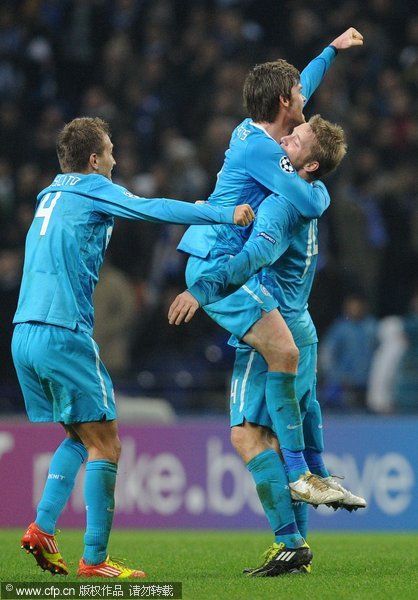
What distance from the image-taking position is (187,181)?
13.6 metres

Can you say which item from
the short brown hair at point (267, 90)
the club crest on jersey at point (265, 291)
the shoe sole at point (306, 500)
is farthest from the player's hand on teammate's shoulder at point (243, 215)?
the shoe sole at point (306, 500)

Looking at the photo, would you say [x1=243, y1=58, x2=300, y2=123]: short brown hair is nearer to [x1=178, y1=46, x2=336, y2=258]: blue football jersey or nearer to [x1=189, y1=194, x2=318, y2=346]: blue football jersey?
[x1=178, y1=46, x2=336, y2=258]: blue football jersey

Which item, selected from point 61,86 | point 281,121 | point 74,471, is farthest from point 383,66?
point 74,471

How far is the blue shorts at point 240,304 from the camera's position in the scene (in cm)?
627

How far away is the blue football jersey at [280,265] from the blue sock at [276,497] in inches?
26.5

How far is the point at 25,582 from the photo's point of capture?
562cm

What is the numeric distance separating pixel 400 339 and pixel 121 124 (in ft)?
15.1

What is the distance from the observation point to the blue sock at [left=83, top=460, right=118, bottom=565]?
231 inches

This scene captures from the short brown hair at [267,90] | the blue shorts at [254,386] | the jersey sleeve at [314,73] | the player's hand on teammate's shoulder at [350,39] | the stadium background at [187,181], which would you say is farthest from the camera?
the stadium background at [187,181]

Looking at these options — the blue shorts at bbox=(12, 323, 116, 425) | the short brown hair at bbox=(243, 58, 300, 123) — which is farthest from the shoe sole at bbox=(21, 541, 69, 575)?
the short brown hair at bbox=(243, 58, 300, 123)

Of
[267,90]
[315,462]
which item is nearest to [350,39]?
[267,90]

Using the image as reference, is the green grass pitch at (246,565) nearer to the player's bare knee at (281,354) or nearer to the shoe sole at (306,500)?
the shoe sole at (306,500)

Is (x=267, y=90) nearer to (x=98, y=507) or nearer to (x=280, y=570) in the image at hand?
(x=98, y=507)

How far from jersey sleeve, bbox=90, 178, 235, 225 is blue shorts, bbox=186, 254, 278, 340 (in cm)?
55
